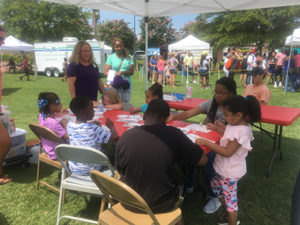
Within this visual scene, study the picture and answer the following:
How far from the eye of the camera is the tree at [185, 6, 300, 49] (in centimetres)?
2270

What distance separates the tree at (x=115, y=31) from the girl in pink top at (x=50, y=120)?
3786cm

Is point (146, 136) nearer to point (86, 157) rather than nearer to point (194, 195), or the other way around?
point (86, 157)

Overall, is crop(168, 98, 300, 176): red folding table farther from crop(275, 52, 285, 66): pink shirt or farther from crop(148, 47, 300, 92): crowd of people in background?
crop(275, 52, 285, 66): pink shirt

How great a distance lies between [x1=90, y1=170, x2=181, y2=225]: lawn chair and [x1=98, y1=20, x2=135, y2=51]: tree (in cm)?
3927

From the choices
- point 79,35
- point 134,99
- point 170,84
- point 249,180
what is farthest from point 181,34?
point 249,180

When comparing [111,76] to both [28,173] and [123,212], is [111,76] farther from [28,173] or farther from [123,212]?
[123,212]

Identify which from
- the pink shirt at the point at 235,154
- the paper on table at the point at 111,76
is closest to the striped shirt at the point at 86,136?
the pink shirt at the point at 235,154

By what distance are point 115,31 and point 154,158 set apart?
40.0 m

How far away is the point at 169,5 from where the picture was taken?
4.97 m

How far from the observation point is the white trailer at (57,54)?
1661 centimetres

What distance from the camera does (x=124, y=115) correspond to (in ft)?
9.87

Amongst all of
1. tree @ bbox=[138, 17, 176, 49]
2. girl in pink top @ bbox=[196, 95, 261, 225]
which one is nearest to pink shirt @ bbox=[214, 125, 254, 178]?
girl in pink top @ bbox=[196, 95, 261, 225]

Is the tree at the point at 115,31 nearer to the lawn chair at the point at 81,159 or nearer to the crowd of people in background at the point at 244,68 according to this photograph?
the crowd of people in background at the point at 244,68

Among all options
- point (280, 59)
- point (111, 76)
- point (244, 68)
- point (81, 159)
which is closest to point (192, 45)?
point (244, 68)
